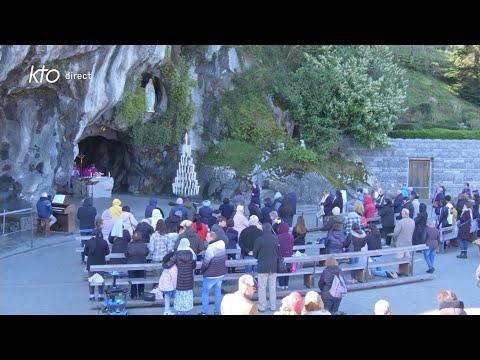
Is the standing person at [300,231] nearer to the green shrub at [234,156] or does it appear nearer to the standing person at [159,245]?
the standing person at [159,245]

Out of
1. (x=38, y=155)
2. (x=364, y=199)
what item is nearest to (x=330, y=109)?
(x=364, y=199)

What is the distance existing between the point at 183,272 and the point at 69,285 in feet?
10.7

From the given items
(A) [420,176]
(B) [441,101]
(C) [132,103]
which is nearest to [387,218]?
(C) [132,103]

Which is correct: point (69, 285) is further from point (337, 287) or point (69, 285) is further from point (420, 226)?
point (420, 226)

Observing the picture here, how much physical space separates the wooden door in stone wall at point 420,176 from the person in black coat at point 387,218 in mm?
10652

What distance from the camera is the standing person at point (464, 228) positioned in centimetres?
1484

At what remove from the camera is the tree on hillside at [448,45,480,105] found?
98.4ft

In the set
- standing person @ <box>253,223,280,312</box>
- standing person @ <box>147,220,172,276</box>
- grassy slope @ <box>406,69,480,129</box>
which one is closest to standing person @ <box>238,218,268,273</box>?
standing person @ <box>253,223,280,312</box>

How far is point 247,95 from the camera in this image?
978 inches

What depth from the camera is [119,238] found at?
11.5 meters

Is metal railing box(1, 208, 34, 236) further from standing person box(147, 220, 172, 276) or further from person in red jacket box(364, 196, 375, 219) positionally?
person in red jacket box(364, 196, 375, 219)

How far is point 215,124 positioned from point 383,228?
10078 mm

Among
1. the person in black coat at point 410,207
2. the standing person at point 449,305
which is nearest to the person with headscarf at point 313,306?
the standing person at point 449,305
